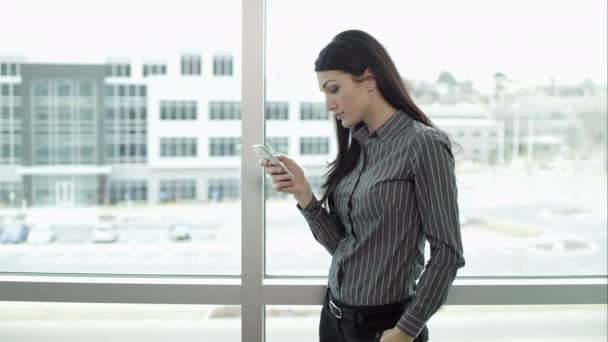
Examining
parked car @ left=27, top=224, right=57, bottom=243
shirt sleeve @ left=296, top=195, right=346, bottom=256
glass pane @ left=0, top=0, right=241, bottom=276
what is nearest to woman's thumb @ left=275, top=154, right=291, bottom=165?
shirt sleeve @ left=296, top=195, right=346, bottom=256

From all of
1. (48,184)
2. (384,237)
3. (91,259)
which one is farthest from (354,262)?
(48,184)

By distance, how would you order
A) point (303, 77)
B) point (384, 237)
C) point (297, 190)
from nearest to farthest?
point (384, 237) < point (297, 190) < point (303, 77)

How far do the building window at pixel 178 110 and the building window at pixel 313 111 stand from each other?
416 millimetres

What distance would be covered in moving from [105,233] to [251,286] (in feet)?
2.05

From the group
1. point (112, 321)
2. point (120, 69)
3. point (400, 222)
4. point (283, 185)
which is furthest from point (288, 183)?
point (112, 321)

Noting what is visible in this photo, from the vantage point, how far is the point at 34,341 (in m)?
2.20

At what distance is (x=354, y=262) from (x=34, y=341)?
143 centimetres

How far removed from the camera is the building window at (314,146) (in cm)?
216

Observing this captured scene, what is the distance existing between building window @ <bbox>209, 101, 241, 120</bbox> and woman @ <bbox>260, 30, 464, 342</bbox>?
61 centimetres

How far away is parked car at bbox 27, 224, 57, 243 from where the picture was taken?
7.18 ft

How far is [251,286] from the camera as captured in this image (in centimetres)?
206

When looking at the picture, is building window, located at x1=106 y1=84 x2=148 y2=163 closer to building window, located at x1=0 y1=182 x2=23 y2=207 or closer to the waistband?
building window, located at x1=0 y1=182 x2=23 y2=207

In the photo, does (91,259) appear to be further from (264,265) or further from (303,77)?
(303,77)

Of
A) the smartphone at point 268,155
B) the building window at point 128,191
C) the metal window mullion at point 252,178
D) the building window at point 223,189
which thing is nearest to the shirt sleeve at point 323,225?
the smartphone at point 268,155
